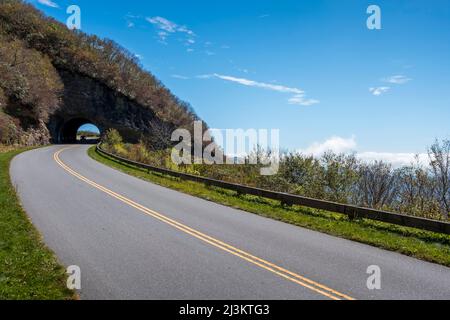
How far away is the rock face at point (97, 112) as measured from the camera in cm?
6391

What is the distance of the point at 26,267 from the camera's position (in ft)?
22.2

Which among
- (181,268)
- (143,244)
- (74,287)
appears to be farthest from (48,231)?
(181,268)

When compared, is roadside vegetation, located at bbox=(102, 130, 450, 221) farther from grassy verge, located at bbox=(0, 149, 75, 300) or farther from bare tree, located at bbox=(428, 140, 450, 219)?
grassy verge, located at bbox=(0, 149, 75, 300)

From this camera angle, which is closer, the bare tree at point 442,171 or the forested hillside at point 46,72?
the bare tree at point 442,171

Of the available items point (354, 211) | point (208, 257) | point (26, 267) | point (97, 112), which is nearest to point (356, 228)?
point (354, 211)

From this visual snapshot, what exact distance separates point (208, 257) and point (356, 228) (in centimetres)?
576

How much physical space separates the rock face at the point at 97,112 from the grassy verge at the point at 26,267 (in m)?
52.5

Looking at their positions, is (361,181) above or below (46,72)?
below

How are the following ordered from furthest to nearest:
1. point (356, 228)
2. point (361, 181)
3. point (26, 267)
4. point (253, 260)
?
point (361, 181) < point (356, 228) < point (253, 260) < point (26, 267)

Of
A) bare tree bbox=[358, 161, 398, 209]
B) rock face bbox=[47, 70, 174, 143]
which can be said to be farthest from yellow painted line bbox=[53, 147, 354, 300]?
rock face bbox=[47, 70, 174, 143]

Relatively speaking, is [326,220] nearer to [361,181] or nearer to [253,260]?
[253,260]

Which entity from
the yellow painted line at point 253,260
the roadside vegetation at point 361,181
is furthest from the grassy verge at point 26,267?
the roadside vegetation at point 361,181

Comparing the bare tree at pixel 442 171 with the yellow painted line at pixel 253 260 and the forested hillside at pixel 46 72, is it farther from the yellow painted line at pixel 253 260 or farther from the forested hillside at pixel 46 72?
the forested hillside at pixel 46 72

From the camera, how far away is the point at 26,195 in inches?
549
